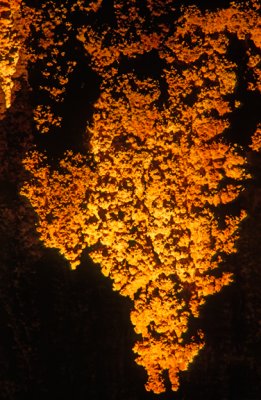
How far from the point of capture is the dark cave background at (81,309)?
2.46 meters

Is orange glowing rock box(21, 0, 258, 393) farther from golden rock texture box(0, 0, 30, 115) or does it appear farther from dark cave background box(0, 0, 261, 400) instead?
golden rock texture box(0, 0, 30, 115)

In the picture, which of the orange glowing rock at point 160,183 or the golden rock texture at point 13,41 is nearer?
the orange glowing rock at point 160,183

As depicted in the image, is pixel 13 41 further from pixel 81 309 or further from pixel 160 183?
pixel 81 309

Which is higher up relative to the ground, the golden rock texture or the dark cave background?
the golden rock texture

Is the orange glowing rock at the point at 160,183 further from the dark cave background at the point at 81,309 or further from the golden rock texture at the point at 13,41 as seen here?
the golden rock texture at the point at 13,41

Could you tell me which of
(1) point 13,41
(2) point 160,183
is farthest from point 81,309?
(1) point 13,41

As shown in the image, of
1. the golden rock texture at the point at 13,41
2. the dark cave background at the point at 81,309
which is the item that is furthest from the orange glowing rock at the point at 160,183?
the golden rock texture at the point at 13,41

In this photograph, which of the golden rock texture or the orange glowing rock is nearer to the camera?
the orange glowing rock

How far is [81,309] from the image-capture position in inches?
100.0

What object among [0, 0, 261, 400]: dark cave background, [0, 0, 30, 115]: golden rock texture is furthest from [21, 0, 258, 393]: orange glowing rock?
[0, 0, 30, 115]: golden rock texture

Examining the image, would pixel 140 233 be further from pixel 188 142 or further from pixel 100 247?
pixel 188 142

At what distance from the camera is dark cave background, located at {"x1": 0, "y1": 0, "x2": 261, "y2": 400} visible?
2.46 m

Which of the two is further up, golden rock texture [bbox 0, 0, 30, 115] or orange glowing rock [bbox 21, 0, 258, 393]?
golden rock texture [bbox 0, 0, 30, 115]

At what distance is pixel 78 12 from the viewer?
2545 millimetres
